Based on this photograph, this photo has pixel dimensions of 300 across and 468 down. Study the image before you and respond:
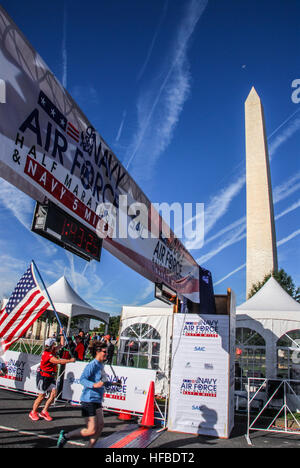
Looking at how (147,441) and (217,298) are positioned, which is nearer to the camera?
(147,441)

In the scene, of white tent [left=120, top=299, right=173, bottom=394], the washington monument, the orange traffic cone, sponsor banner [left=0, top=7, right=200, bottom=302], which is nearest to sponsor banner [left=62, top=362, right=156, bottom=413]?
the orange traffic cone

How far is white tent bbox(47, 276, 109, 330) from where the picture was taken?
1520cm

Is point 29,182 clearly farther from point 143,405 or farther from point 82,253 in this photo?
point 143,405

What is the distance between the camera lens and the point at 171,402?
7.34 m

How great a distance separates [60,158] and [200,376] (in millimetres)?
5849

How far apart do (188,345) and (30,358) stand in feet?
15.4

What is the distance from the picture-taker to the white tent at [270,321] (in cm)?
1116

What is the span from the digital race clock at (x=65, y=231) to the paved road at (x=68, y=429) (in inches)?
128

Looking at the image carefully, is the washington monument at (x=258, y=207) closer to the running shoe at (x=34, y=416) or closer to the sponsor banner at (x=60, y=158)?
the running shoe at (x=34, y=416)

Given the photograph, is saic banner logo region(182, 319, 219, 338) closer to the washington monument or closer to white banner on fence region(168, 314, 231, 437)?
white banner on fence region(168, 314, 231, 437)

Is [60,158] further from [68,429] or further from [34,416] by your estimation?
[34,416]

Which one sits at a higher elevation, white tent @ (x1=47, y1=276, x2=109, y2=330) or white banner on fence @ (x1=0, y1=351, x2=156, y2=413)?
white tent @ (x1=47, y1=276, x2=109, y2=330)

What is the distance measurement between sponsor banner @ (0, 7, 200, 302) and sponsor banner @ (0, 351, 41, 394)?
542 cm
